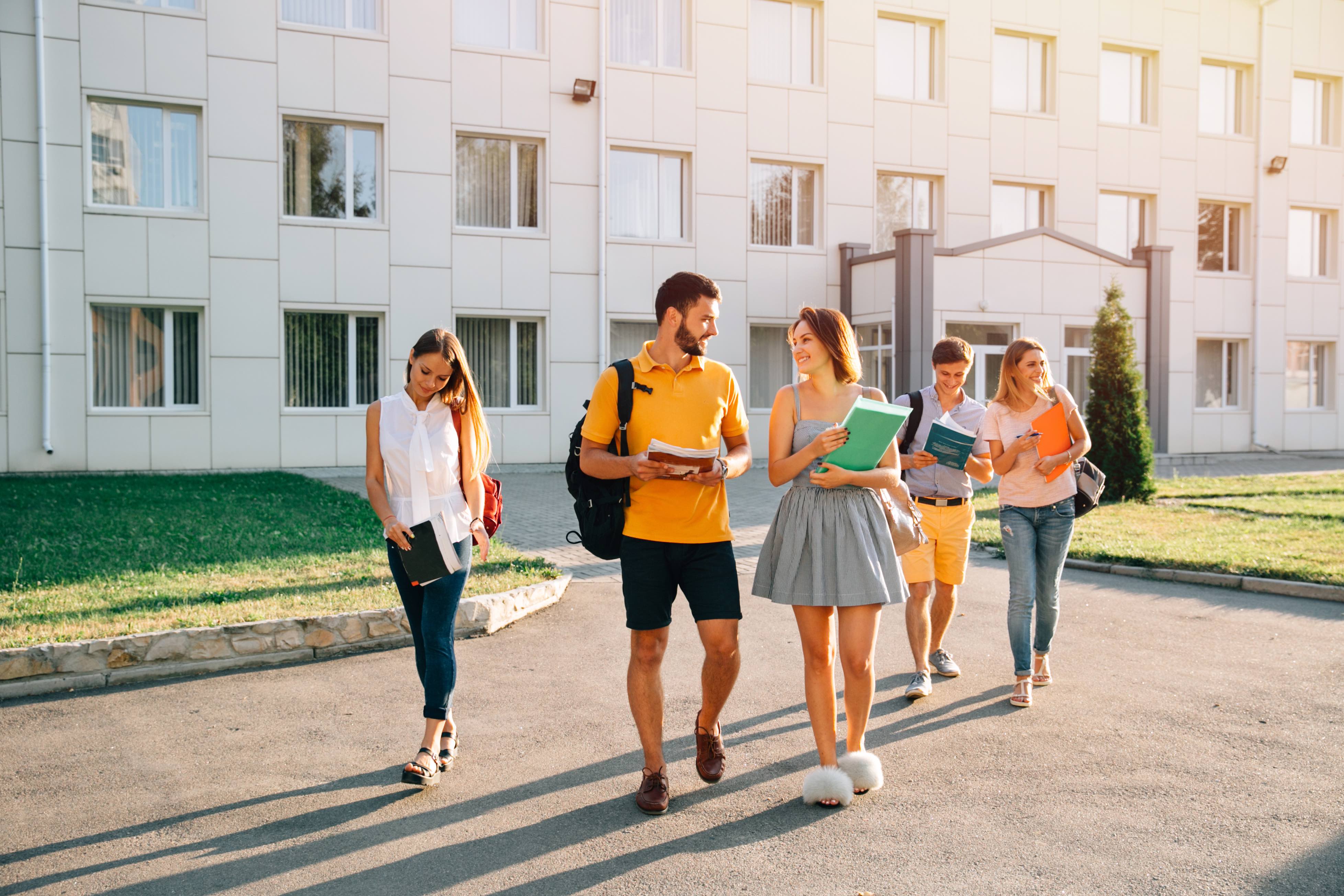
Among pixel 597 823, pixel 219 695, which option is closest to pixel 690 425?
pixel 597 823

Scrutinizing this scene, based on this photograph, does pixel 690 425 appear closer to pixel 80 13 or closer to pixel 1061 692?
pixel 1061 692

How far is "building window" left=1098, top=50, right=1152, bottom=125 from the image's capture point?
957 inches

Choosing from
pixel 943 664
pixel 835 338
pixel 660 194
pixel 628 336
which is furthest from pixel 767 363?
pixel 835 338

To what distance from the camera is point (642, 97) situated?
67.4 feet

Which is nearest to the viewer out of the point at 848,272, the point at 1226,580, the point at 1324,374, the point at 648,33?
the point at 1226,580

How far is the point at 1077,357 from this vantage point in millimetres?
22359

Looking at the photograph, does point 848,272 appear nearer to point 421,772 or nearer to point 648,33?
point 648,33

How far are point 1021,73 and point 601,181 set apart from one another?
33.5 feet

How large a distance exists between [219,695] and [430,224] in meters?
14.7

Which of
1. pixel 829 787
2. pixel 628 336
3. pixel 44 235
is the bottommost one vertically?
pixel 829 787

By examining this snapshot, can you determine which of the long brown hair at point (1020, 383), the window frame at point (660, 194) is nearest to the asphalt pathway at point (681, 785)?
the long brown hair at point (1020, 383)

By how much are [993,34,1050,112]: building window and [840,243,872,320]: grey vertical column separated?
4.76m

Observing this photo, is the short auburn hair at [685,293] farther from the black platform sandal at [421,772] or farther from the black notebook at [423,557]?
the black platform sandal at [421,772]

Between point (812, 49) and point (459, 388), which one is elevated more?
point (812, 49)
